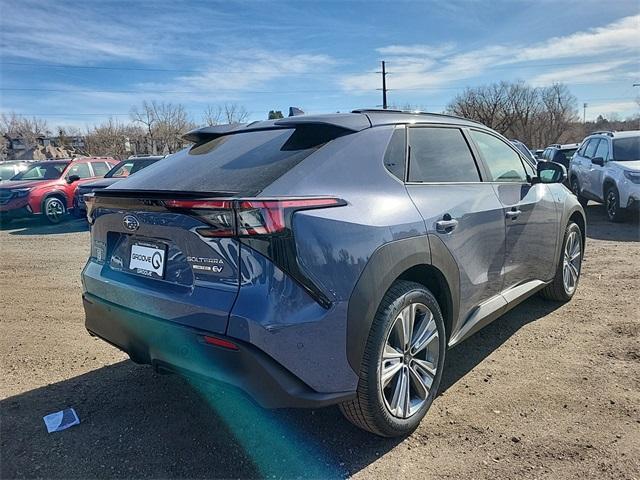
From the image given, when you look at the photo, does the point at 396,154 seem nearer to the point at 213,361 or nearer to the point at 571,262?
the point at 213,361

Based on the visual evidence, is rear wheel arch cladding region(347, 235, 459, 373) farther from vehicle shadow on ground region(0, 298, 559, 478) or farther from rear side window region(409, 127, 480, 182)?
vehicle shadow on ground region(0, 298, 559, 478)

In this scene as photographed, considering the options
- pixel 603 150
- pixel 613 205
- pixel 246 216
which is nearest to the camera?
pixel 246 216

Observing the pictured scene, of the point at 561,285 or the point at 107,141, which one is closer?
the point at 561,285

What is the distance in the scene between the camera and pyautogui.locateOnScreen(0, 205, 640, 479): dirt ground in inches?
98.2

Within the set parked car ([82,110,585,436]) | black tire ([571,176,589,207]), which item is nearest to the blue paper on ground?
parked car ([82,110,585,436])

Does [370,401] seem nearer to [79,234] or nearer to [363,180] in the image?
[363,180]

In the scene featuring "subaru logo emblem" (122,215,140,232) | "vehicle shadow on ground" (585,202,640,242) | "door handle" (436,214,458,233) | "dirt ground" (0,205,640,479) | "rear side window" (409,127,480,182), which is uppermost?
"rear side window" (409,127,480,182)

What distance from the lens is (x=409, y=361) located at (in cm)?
273

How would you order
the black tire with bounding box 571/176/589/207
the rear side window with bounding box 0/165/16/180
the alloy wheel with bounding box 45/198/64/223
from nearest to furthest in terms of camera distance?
the black tire with bounding box 571/176/589/207
the alloy wheel with bounding box 45/198/64/223
the rear side window with bounding box 0/165/16/180

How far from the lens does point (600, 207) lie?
1255 centimetres

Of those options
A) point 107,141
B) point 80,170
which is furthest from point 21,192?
point 107,141

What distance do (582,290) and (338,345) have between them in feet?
13.7

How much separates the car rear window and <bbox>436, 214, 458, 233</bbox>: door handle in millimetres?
796

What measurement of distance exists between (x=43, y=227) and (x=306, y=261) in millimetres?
12122
